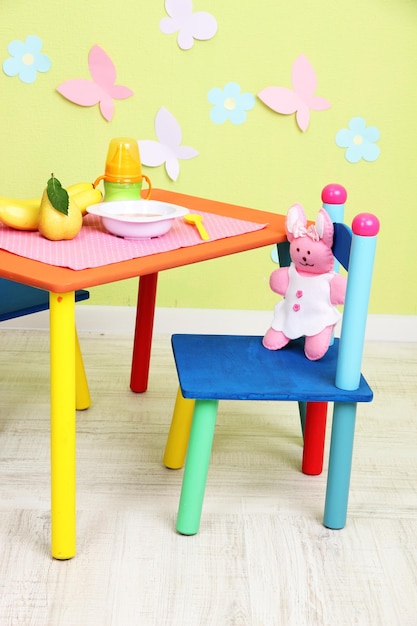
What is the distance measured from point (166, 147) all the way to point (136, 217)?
1.06 m

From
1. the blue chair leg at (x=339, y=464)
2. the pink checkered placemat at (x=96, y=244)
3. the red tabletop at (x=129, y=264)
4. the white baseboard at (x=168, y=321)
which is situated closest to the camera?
the red tabletop at (x=129, y=264)

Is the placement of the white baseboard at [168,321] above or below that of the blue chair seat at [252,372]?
below

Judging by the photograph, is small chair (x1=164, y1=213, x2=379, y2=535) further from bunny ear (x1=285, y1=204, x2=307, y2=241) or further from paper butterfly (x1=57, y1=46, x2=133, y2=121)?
paper butterfly (x1=57, y1=46, x2=133, y2=121)

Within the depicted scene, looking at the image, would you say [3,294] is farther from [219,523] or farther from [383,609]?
[383,609]

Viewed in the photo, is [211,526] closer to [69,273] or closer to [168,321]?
[69,273]

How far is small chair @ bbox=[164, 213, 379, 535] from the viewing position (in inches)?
63.4

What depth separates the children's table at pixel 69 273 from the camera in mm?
1510

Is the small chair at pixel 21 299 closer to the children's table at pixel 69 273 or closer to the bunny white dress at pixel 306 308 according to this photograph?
the children's table at pixel 69 273

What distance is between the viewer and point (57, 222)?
1.69 meters

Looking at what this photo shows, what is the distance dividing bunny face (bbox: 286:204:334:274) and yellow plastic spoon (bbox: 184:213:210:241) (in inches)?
6.8

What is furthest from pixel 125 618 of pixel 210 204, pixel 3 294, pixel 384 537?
pixel 210 204

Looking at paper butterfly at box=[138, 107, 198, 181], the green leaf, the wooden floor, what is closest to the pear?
the green leaf

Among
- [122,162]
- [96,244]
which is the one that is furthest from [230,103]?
[96,244]

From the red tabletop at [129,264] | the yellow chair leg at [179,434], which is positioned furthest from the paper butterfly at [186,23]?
the yellow chair leg at [179,434]
